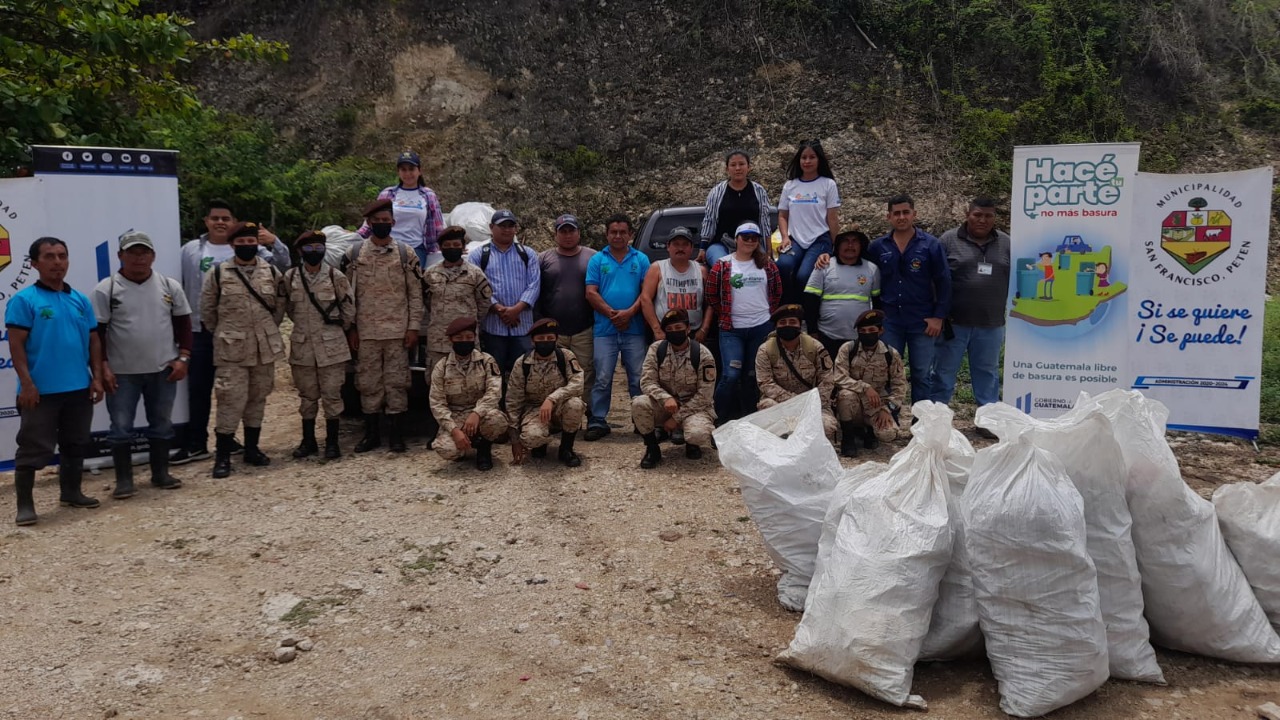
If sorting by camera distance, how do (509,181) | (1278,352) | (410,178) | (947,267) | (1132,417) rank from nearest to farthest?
(1132,417)
(947,267)
(410,178)
(1278,352)
(509,181)

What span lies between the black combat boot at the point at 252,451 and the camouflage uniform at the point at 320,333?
412mm

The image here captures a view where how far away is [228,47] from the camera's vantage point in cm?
798

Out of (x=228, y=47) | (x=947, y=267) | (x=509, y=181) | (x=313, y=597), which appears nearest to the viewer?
(x=313, y=597)

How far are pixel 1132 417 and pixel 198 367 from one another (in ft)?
20.4

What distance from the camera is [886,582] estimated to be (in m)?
3.36

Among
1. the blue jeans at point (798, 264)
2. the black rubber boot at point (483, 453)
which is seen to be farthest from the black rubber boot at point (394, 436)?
the blue jeans at point (798, 264)

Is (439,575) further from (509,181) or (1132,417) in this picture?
(509,181)

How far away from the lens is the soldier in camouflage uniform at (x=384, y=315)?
6.82 metres

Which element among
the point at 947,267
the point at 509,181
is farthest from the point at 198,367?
the point at 509,181

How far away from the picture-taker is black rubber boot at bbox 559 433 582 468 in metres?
6.49

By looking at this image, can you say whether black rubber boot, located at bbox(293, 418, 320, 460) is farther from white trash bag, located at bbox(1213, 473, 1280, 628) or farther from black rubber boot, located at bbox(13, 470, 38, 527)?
white trash bag, located at bbox(1213, 473, 1280, 628)

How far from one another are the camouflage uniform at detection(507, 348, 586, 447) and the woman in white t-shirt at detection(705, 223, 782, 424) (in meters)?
1.19

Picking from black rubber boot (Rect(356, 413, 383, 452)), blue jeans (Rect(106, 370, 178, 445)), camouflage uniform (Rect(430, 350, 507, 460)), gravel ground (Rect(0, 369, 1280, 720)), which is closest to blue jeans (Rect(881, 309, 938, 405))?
gravel ground (Rect(0, 369, 1280, 720))

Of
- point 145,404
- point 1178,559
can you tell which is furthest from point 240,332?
point 1178,559
